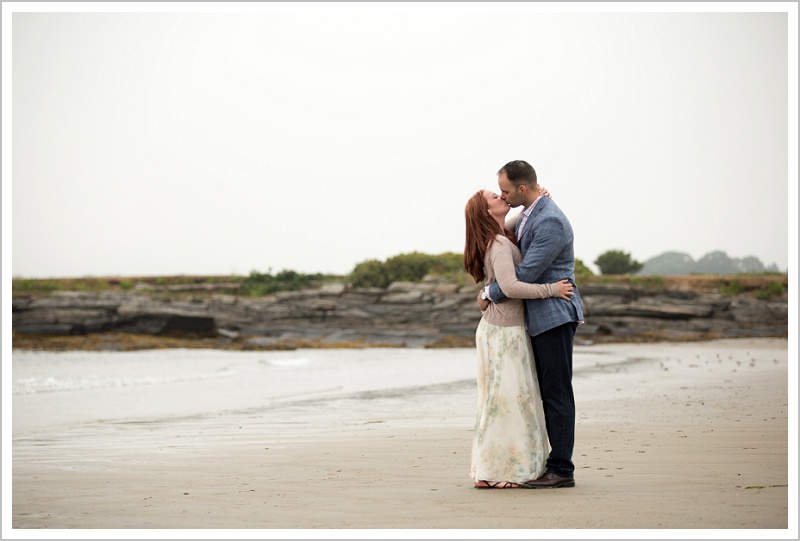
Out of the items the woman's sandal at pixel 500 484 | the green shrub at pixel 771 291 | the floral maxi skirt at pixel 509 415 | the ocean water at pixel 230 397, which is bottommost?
the ocean water at pixel 230 397

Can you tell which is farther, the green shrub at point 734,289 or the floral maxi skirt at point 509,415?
the green shrub at point 734,289

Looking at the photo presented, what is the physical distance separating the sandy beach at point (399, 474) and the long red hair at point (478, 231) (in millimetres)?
1405

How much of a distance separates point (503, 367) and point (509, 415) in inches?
11.6

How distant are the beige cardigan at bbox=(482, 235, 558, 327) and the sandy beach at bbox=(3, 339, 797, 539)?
1058 mm

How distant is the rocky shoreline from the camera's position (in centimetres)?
3002

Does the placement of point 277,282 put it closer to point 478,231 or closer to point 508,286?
point 478,231

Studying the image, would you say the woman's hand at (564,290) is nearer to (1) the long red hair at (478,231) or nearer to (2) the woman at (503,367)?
(2) the woman at (503,367)

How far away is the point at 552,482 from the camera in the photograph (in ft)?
16.3

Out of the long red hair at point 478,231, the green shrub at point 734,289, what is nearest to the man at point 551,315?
the long red hair at point 478,231

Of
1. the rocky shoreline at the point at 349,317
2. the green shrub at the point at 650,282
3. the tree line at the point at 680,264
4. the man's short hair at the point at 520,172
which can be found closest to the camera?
the man's short hair at the point at 520,172

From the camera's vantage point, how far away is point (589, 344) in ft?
88.3

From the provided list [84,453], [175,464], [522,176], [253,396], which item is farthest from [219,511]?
[253,396]

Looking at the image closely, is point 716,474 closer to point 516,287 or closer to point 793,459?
point 793,459

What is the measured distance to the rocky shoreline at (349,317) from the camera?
1182 inches
